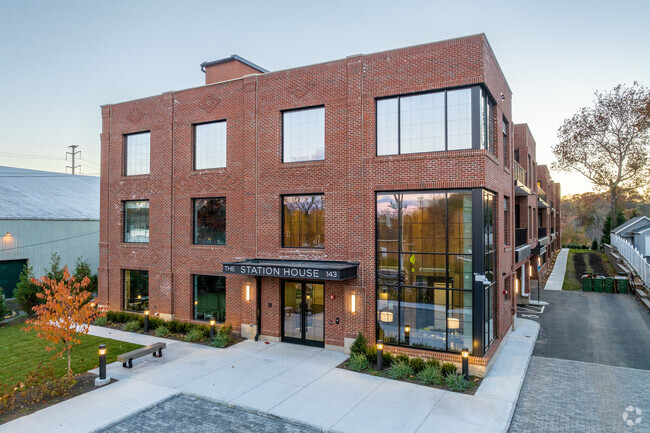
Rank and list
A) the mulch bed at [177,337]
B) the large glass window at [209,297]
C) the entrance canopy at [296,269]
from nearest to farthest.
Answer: the entrance canopy at [296,269] < the mulch bed at [177,337] < the large glass window at [209,297]

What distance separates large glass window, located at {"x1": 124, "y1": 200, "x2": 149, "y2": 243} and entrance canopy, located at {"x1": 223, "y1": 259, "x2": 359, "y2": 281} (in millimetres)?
6345

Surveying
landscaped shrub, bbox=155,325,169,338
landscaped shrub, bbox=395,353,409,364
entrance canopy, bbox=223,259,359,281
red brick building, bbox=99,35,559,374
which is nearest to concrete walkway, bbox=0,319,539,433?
landscaped shrub, bbox=395,353,409,364

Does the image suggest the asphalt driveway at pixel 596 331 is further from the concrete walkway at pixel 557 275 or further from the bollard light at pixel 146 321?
the bollard light at pixel 146 321

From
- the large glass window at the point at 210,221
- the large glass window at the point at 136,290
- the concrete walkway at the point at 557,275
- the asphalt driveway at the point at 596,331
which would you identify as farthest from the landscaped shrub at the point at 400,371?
the concrete walkway at the point at 557,275

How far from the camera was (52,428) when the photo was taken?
902cm

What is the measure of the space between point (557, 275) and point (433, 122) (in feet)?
108

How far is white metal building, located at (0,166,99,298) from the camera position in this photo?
24281 millimetres

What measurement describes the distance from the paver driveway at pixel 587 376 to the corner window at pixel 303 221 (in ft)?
27.9

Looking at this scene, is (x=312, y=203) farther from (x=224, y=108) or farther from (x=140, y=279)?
(x=140, y=279)

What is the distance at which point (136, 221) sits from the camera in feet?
65.4

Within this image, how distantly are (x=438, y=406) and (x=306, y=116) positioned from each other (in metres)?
11.2

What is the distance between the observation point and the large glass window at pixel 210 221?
1759 cm

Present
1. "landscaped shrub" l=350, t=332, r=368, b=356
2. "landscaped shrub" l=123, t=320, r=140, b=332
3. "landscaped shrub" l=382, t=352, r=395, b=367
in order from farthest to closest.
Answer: "landscaped shrub" l=123, t=320, r=140, b=332
"landscaped shrub" l=350, t=332, r=368, b=356
"landscaped shrub" l=382, t=352, r=395, b=367

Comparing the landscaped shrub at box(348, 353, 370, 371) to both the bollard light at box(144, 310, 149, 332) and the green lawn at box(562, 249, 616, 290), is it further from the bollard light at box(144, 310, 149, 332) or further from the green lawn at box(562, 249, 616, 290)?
the green lawn at box(562, 249, 616, 290)
